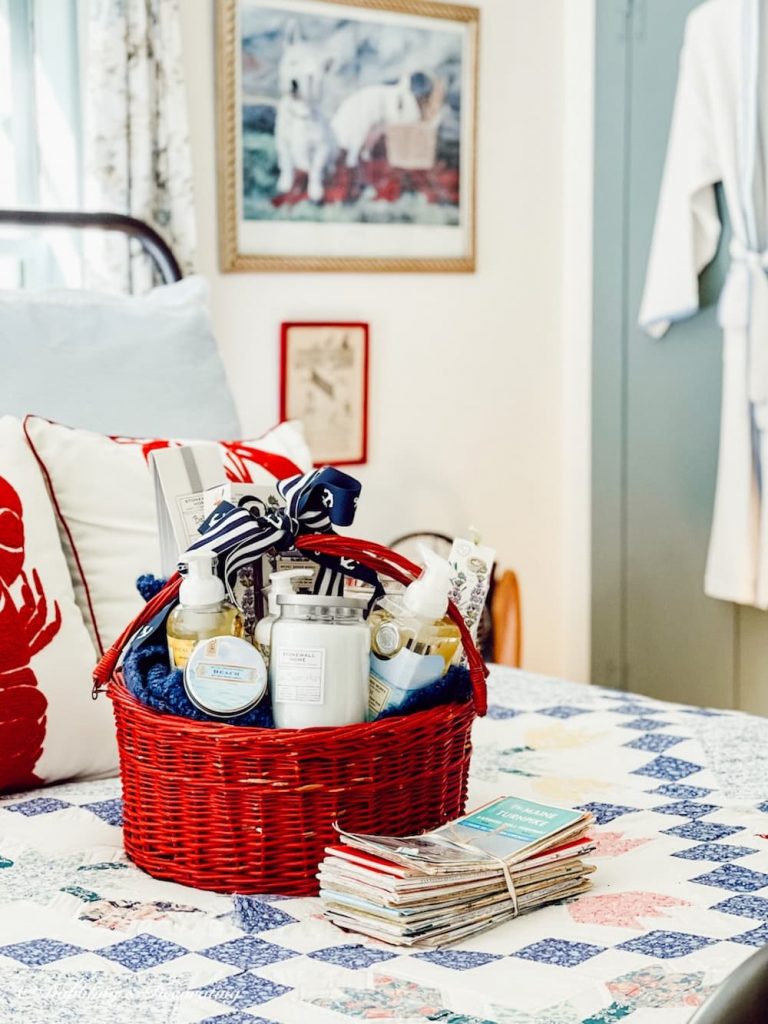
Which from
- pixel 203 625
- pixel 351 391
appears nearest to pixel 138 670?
pixel 203 625

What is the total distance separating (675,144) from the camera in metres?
3.08

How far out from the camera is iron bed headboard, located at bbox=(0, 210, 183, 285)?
2.34 m

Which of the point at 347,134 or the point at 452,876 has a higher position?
the point at 347,134

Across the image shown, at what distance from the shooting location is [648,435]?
10.7ft

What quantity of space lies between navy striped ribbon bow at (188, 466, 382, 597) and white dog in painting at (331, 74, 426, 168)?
1895 mm

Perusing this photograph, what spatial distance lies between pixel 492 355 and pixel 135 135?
1.10m

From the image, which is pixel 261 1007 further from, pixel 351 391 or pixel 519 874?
pixel 351 391

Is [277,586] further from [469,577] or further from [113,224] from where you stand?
[113,224]

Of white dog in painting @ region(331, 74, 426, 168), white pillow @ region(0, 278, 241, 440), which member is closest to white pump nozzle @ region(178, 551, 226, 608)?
white pillow @ region(0, 278, 241, 440)

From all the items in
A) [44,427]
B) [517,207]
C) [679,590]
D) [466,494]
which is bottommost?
[679,590]

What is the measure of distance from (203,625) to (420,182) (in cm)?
211

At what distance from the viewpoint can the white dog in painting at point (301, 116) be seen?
2.89 meters

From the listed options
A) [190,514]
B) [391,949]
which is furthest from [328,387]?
[391,949]

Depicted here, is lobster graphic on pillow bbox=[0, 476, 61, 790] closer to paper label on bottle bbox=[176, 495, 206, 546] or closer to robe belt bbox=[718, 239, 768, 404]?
paper label on bottle bbox=[176, 495, 206, 546]
